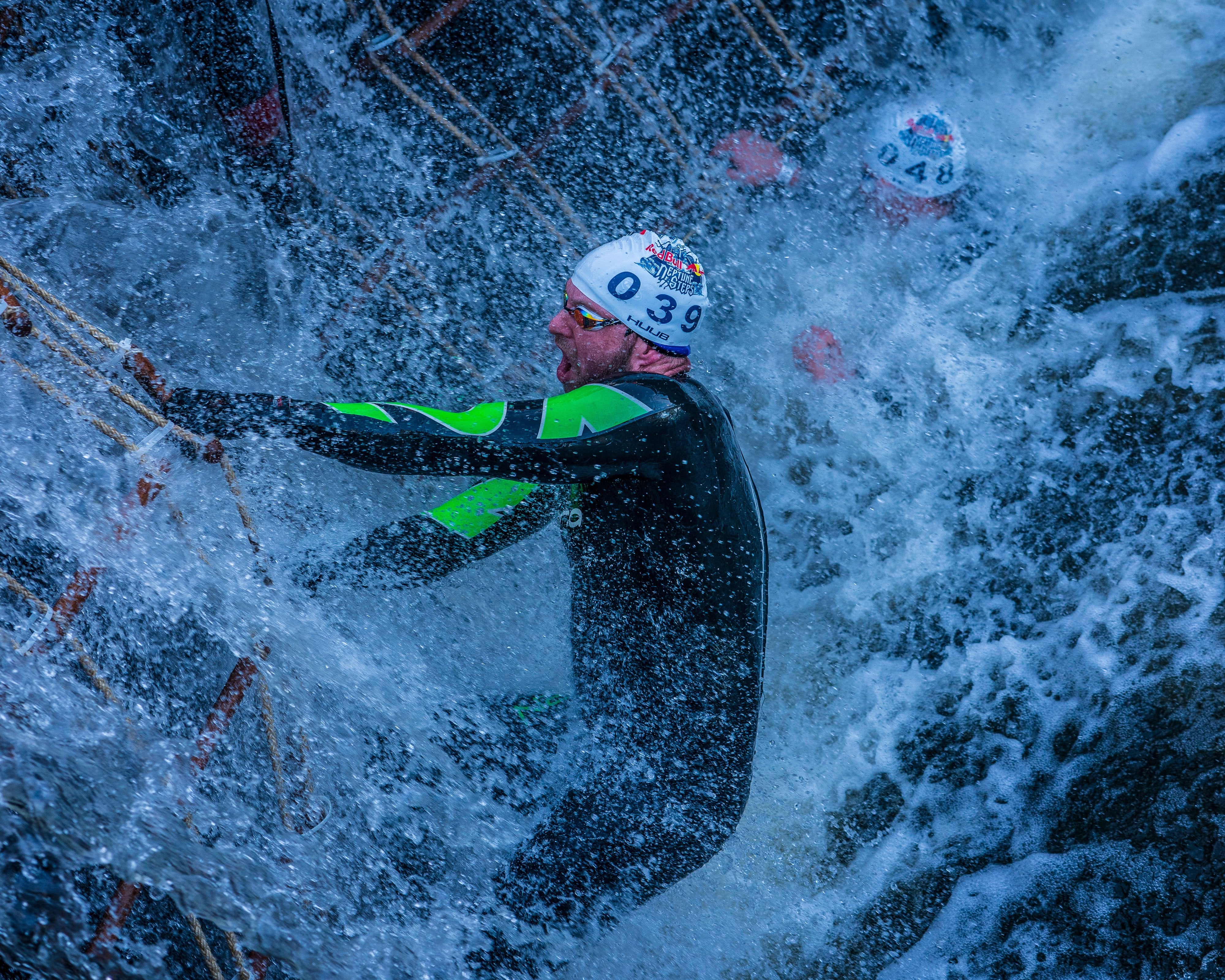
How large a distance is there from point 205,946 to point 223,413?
146cm

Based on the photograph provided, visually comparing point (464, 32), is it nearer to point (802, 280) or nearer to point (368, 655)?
point (802, 280)

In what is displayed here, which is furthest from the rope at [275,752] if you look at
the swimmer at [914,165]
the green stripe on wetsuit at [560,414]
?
the swimmer at [914,165]

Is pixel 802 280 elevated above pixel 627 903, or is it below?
above

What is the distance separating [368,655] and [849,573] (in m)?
2.27

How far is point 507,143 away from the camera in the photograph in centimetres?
411

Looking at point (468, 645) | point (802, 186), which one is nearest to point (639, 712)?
point (468, 645)

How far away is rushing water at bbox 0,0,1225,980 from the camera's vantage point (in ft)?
10.6

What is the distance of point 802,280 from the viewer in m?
4.32

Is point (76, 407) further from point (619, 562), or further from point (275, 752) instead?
point (619, 562)

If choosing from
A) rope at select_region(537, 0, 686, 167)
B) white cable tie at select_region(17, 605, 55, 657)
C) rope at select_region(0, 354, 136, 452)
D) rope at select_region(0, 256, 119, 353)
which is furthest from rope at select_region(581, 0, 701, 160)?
white cable tie at select_region(17, 605, 55, 657)

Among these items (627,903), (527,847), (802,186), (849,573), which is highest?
(802,186)

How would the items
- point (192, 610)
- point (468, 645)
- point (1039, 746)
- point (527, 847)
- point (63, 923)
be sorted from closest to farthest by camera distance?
1. point (63, 923)
2. point (527, 847)
3. point (192, 610)
4. point (468, 645)
5. point (1039, 746)

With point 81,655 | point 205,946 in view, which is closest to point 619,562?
point 205,946

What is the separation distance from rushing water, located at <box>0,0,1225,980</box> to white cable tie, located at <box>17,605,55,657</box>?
0.33m
